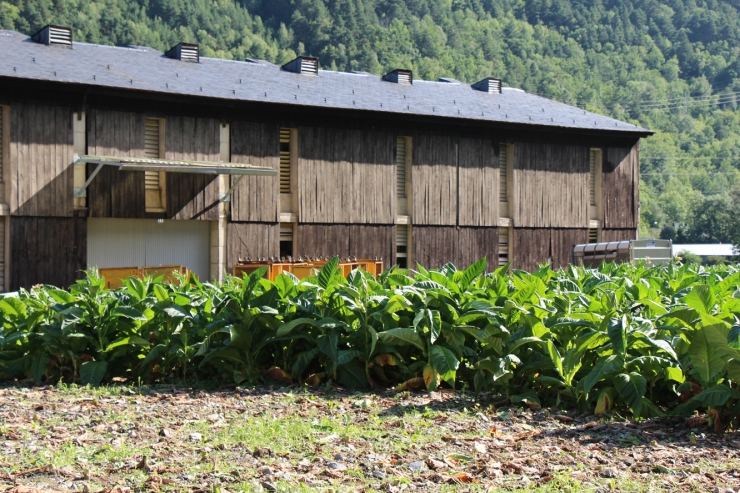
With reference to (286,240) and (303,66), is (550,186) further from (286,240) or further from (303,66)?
(286,240)

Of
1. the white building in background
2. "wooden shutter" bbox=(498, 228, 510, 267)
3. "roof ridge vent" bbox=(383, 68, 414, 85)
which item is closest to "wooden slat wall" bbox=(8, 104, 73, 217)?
"roof ridge vent" bbox=(383, 68, 414, 85)

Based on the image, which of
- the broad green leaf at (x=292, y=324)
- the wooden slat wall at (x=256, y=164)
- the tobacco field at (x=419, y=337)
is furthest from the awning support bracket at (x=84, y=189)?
the broad green leaf at (x=292, y=324)

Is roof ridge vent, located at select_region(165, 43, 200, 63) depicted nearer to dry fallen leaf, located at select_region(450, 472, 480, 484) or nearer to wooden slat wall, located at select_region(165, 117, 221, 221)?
wooden slat wall, located at select_region(165, 117, 221, 221)

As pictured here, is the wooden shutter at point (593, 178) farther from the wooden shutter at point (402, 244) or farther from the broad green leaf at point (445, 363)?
the broad green leaf at point (445, 363)

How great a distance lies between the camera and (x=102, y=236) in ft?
91.1

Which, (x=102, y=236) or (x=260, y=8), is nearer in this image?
(x=102, y=236)

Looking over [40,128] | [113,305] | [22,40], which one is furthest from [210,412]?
[22,40]

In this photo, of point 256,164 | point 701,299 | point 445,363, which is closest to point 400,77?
point 256,164

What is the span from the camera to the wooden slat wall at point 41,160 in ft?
84.6

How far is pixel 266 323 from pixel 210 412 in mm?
1377

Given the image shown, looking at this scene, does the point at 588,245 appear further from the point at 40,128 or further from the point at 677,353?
the point at 677,353

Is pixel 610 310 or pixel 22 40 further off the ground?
pixel 22 40

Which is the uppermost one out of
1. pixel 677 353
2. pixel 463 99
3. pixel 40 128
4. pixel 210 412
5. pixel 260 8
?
pixel 260 8

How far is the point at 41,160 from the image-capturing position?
26203 mm
